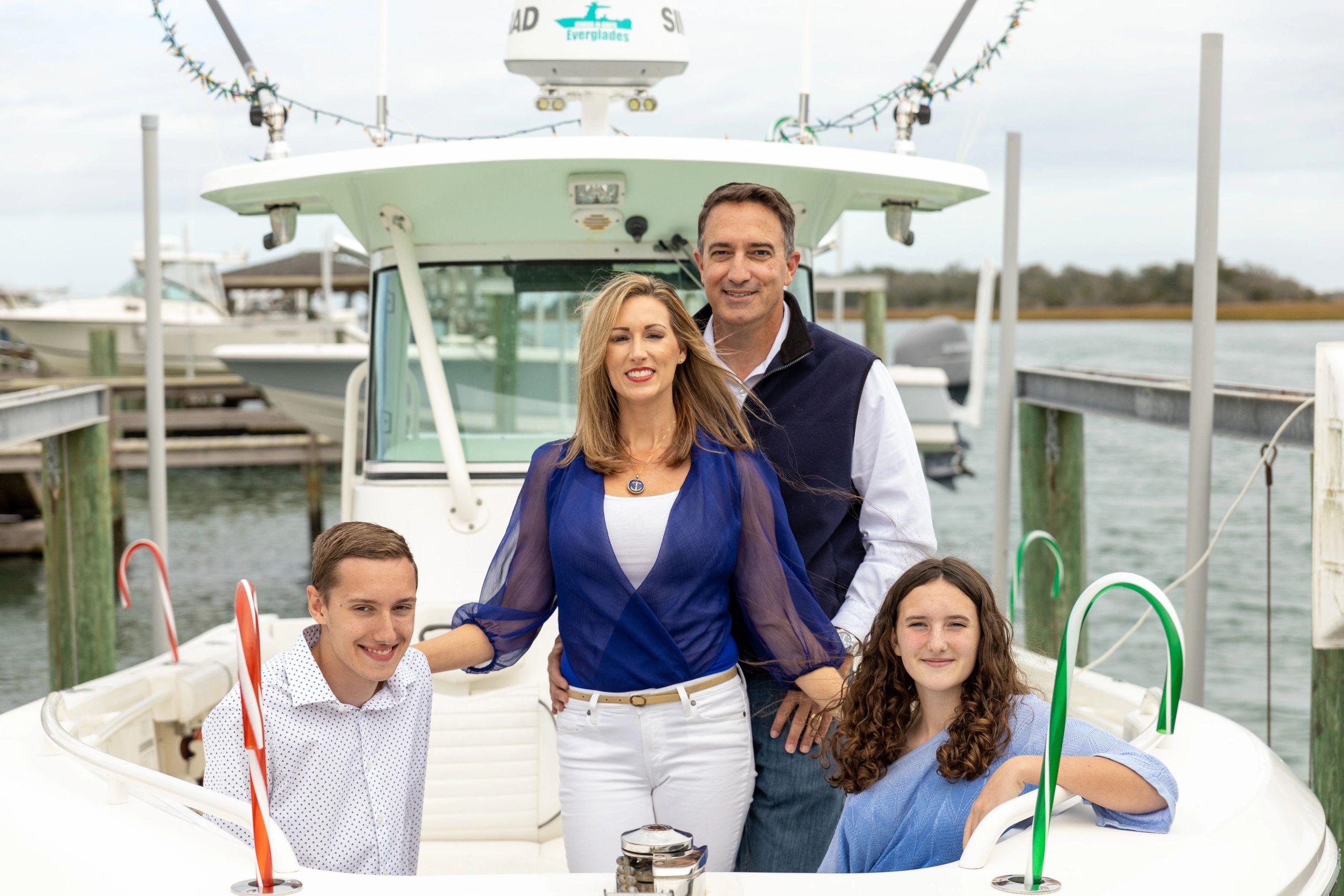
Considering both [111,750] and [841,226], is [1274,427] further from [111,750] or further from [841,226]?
[841,226]

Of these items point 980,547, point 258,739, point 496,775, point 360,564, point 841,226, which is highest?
point 841,226

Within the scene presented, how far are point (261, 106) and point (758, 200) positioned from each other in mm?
2406

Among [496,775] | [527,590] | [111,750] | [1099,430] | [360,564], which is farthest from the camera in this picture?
[1099,430]

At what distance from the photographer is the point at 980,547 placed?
18750mm

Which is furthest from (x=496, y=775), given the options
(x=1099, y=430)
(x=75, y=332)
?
(x=1099, y=430)

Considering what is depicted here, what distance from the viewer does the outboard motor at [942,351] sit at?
1923cm

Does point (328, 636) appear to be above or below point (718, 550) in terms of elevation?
Answer: below

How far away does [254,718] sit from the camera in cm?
177

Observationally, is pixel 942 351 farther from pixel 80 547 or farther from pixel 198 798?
pixel 198 798

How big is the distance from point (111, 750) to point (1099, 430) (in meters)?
34.9

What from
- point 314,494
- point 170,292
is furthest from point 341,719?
point 170,292

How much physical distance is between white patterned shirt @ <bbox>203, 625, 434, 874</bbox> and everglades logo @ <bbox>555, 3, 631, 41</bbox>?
249cm

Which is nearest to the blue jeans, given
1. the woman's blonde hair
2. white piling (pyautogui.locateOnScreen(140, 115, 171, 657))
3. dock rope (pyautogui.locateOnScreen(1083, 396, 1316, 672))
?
the woman's blonde hair

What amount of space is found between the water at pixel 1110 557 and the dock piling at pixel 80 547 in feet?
2.00
